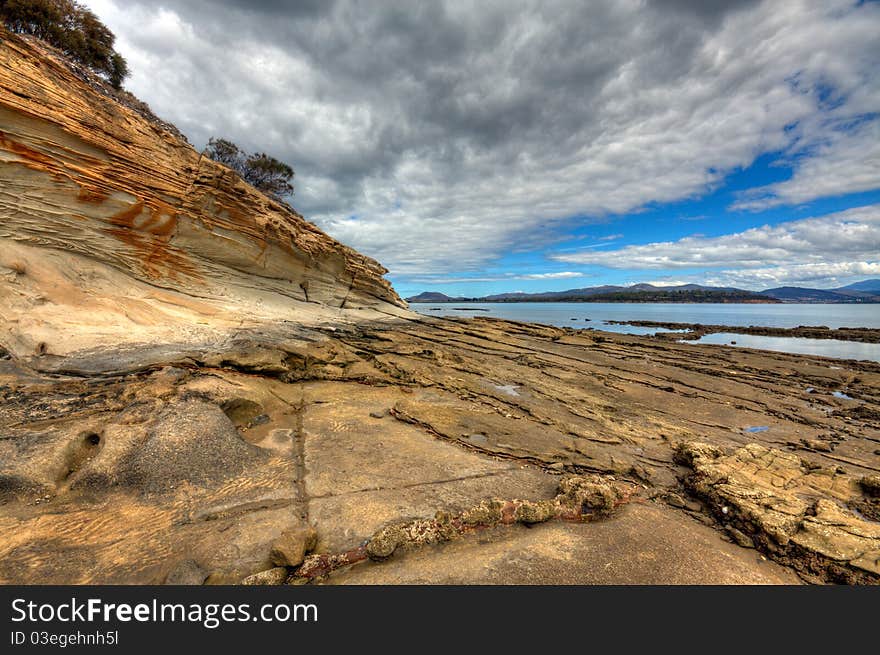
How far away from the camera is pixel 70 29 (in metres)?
16.7

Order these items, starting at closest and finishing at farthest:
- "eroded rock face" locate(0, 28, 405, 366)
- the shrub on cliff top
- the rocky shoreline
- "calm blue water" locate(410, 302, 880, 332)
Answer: the rocky shoreline
"eroded rock face" locate(0, 28, 405, 366)
the shrub on cliff top
"calm blue water" locate(410, 302, 880, 332)

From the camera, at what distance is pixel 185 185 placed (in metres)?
14.1

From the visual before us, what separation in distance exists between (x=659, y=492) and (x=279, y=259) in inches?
728

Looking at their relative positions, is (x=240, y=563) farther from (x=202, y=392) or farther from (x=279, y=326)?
(x=279, y=326)

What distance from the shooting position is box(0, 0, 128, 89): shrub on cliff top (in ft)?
47.4

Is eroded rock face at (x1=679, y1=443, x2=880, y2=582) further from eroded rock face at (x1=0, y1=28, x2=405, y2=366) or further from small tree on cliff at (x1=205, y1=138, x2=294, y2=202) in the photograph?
small tree on cliff at (x1=205, y1=138, x2=294, y2=202)

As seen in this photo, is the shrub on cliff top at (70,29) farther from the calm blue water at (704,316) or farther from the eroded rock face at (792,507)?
the calm blue water at (704,316)

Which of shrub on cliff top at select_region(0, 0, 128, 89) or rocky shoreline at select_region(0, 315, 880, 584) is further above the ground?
shrub on cliff top at select_region(0, 0, 128, 89)

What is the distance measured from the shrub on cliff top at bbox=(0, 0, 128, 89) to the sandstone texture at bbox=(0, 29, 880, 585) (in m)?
7.22

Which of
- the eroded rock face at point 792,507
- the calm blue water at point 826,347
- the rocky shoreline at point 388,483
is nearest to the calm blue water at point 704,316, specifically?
the calm blue water at point 826,347

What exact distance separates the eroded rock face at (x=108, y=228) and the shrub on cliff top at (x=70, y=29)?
6.31 m

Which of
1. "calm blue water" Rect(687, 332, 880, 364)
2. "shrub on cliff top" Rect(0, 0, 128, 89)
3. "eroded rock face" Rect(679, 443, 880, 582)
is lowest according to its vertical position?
"eroded rock face" Rect(679, 443, 880, 582)

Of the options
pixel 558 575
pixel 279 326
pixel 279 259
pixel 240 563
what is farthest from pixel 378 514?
pixel 279 259

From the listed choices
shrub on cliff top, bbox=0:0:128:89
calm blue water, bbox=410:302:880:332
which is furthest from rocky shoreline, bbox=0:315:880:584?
calm blue water, bbox=410:302:880:332
